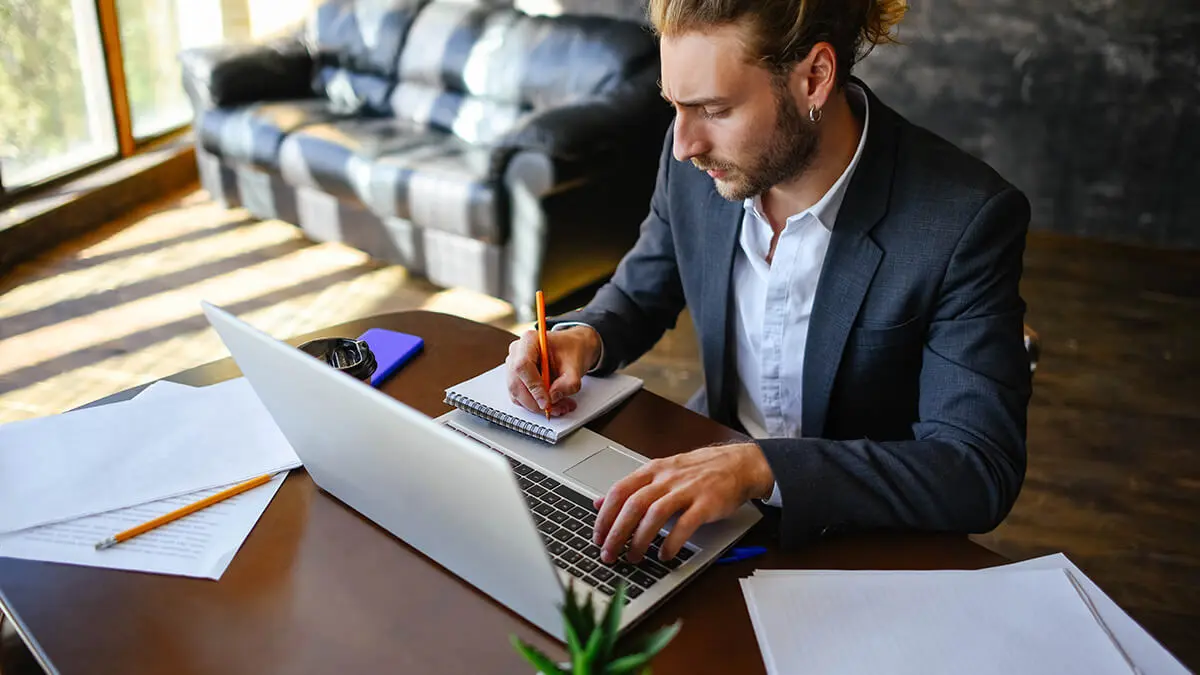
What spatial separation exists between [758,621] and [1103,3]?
3.72 meters

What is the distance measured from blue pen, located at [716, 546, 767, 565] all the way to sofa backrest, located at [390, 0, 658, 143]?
2616mm

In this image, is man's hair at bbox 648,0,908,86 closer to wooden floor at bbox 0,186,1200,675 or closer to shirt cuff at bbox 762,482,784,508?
shirt cuff at bbox 762,482,784,508

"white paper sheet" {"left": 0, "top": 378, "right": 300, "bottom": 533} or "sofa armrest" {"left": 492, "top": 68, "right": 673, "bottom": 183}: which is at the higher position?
"white paper sheet" {"left": 0, "top": 378, "right": 300, "bottom": 533}

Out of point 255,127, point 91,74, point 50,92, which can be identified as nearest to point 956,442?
point 255,127

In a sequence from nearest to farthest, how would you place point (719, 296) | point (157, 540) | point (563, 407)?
point (157, 540)
point (563, 407)
point (719, 296)

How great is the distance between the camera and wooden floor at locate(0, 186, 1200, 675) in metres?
2.22

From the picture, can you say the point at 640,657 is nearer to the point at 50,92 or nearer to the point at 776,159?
the point at 776,159

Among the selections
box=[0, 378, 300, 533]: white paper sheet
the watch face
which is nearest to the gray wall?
the watch face

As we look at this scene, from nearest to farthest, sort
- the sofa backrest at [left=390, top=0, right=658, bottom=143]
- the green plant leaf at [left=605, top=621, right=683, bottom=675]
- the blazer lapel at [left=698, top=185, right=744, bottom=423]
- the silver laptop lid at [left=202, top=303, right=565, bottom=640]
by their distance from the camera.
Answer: the green plant leaf at [left=605, top=621, right=683, bottom=675] < the silver laptop lid at [left=202, top=303, right=565, bottom=640] < the blazer lapel at [left=698, top=185, right=744, bottom=423] < the sofa backrest at [left=390, top=0, right=658, bottom=143]

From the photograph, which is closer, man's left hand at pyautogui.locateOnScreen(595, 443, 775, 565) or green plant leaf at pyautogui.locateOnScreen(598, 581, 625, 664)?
green plant leaf at pyautogui.locateOnScreen(598, 581, 625, 664)

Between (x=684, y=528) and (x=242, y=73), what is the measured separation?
12.0ft

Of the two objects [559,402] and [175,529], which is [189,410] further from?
[559,402]

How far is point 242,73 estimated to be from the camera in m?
3.90

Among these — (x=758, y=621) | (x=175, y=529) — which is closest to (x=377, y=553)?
(x=175, y=529)
